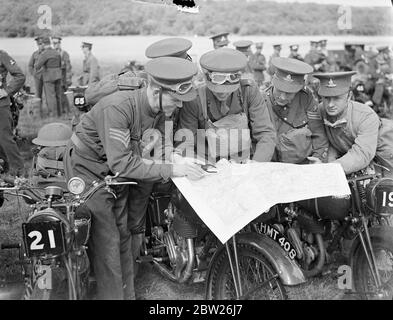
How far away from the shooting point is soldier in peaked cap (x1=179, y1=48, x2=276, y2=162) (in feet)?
12.7

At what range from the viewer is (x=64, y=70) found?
779 centimetres

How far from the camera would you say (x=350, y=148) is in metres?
4.14

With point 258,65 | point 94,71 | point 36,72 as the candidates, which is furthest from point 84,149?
point 258,65

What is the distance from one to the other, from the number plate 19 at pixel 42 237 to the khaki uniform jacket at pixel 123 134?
54 cm

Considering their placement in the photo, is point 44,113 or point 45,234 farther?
point 44,113

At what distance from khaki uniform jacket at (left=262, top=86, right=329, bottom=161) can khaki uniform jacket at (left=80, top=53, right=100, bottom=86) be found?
420 cm

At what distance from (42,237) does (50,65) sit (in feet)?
14.5

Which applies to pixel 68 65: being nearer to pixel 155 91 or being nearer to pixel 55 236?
pixel 155 91

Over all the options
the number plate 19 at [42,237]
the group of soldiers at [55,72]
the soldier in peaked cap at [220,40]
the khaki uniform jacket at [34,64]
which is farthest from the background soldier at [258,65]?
the number plate 19 at [42,237]

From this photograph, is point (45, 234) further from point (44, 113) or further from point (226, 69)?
point (44, 113)
